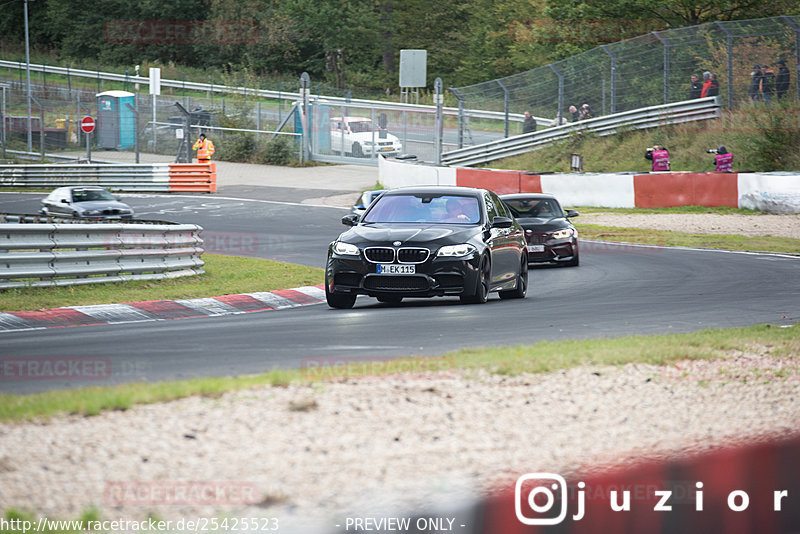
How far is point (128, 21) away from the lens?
3406 inches

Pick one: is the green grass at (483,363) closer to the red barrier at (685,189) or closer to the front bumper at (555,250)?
the front bumper at (555,250)

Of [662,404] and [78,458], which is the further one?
[662,404]

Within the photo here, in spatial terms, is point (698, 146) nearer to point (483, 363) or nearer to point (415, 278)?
point (415, 278)

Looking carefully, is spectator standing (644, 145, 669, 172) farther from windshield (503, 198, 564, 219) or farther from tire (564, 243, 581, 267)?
tire (564, 243, 581, 267)

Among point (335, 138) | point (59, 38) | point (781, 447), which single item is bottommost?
point (781, 447)

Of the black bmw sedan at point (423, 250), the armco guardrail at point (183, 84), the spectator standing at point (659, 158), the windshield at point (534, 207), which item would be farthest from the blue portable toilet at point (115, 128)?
the black bmw sedan at point (423, 250)

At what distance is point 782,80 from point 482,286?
23.7 m

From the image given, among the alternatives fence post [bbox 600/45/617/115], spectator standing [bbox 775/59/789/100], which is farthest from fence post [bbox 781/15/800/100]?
fence post [bbox 600/45/617/115]

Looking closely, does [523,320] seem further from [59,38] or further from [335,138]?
[59,38]

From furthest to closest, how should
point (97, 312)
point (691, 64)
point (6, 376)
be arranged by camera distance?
point (691, 64), point (97, 312), point (6, 376)

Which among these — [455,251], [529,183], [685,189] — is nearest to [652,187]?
[685,189]

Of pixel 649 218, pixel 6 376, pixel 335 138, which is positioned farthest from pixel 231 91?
pixel 6 376

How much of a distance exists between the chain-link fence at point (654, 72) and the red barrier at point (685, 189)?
6.08m

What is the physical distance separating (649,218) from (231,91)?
32.0 m
